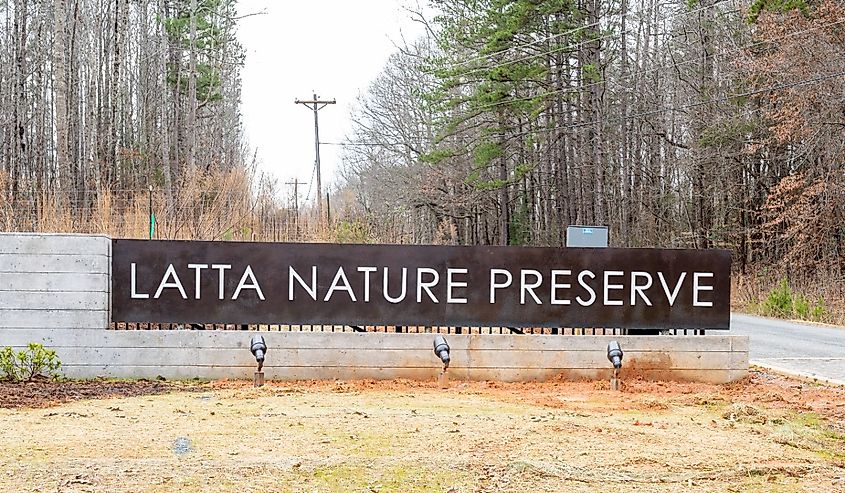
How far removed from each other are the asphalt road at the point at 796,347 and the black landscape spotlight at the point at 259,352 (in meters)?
6.41

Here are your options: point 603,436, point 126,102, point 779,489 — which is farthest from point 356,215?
point 126,102

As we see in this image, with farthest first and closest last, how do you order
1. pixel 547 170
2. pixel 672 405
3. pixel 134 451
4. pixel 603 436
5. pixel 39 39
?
pixel 547 170, pixel 39 39, pixel 672 405, pixel 603 436, pixel 134 451

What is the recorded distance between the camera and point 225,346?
406 inches

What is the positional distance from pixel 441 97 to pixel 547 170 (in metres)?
9.09

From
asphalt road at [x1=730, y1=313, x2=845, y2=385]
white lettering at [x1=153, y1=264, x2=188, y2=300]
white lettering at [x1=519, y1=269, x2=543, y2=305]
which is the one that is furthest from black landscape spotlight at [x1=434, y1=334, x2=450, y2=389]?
asphalt road at [x1=730, y1=313, x2=845, y2=385]

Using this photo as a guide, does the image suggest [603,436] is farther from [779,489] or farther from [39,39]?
[39,39]

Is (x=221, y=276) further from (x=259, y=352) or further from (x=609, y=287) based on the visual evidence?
(x=609, y=287)

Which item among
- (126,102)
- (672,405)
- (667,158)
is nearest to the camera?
(672,405)

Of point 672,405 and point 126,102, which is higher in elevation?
point 126,102

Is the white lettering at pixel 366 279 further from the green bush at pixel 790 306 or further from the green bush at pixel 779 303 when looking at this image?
the green bush at pixel 779 303

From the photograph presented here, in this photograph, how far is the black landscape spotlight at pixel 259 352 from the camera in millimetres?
9617

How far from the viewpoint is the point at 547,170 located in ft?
148

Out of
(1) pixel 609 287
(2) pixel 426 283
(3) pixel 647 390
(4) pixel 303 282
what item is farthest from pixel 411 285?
(3) pixel 647 390

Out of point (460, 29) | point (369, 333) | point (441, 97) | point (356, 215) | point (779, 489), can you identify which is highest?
point (460, 29)
